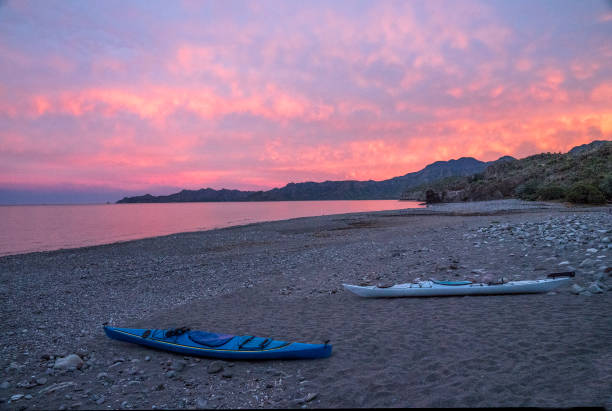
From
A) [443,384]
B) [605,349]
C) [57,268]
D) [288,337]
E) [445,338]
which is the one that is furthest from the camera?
[57,268]

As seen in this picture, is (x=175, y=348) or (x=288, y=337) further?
(x=288, y=337)

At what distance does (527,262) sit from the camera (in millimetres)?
10547

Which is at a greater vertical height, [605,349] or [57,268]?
[605,349]

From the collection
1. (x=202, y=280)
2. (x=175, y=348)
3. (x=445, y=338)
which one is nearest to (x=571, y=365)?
(x=445, y=338)

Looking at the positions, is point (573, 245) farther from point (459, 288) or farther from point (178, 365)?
point (178, 365)

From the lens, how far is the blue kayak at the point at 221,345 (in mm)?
5832

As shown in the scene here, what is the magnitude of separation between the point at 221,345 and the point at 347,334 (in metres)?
2.53

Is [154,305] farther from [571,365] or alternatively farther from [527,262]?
[527,262]

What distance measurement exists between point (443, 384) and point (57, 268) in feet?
70.3

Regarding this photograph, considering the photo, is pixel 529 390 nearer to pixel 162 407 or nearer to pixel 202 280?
pixel 162 407

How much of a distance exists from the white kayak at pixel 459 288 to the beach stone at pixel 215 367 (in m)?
4.45

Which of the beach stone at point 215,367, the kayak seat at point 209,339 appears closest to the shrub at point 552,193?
the kayak seat at point 209,339

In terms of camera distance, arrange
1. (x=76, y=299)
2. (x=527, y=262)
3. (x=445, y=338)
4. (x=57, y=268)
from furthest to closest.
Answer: (x=57, y=268)
(x=76, y=299)
(x=527, y=262)
(x=445, y=338)

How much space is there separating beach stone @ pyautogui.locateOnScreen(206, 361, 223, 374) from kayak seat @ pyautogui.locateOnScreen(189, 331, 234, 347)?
0.32 metres
